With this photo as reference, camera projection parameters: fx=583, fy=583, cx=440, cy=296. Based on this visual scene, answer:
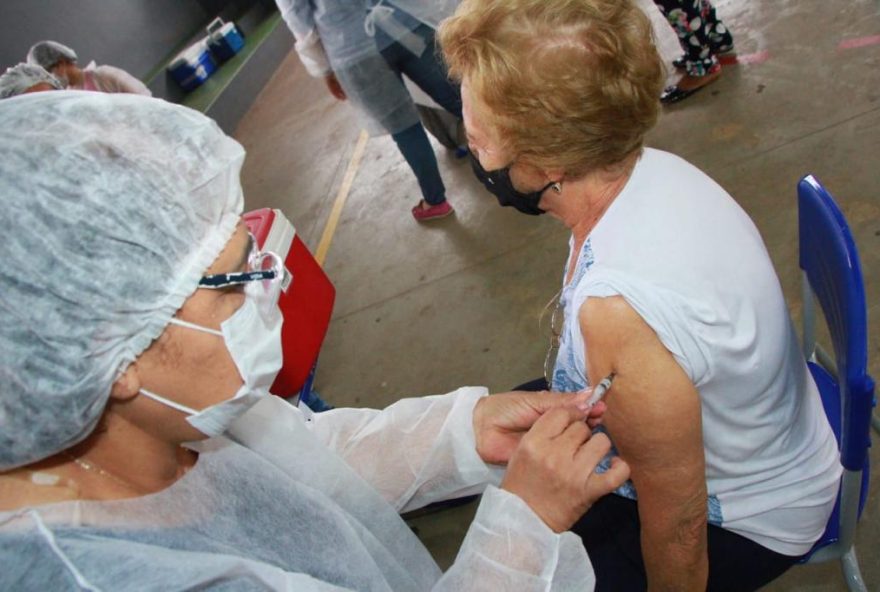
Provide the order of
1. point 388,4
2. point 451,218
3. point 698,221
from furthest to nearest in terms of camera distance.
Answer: point 451,218 < point 388,4 < point 698,221

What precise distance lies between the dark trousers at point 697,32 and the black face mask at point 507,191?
8.48ft

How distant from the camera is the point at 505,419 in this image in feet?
4.13

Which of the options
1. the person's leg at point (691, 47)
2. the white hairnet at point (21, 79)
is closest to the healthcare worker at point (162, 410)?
the white hairnet at point (21, 79)

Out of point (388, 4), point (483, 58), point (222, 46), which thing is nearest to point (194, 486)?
point (483, 58)

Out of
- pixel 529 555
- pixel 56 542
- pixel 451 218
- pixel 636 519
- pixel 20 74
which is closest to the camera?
pixel 56 542

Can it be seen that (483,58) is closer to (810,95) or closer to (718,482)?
(718,482)

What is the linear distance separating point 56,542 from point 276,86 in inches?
271

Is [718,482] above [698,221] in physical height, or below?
below

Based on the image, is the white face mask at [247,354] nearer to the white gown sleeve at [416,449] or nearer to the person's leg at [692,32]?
the white gown sleeve at [416,449]

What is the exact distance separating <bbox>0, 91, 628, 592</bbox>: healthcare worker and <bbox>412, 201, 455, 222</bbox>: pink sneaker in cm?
251

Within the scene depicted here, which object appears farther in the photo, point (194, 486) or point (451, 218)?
point (451, 218)

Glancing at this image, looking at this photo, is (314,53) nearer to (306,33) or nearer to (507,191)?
(306,33)

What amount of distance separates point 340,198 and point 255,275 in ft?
11.5

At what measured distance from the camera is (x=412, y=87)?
10.6 ft
